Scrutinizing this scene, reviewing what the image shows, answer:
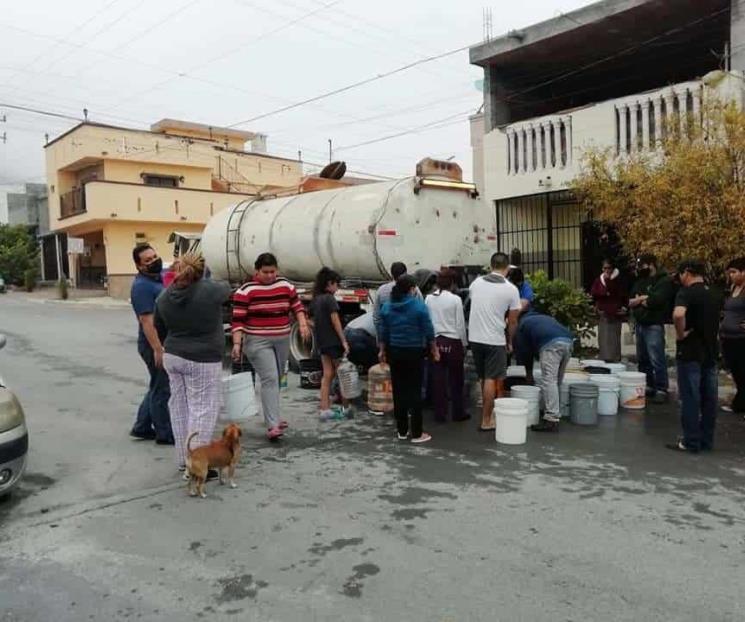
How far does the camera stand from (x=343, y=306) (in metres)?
10.5

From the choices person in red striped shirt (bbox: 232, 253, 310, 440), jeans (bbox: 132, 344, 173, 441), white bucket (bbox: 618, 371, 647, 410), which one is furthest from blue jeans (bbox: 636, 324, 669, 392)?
jeans (bbox: 132, 344, 173, 441)

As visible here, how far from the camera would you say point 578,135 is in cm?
1316

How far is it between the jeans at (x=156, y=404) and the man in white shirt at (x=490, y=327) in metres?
2.98

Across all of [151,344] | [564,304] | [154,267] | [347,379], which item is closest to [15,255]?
[564,304]

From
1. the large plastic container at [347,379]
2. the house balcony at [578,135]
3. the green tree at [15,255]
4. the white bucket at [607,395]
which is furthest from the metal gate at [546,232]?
the green tree at [15,255]

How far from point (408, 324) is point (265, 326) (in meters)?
1.32

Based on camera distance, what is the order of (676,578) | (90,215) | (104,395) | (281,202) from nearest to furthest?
(676,578), (104,395), (281,202), (90,215)

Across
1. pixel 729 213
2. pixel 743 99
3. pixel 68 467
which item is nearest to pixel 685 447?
pixel 729 213

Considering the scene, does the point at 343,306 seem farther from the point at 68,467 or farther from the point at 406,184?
the point at 68,467

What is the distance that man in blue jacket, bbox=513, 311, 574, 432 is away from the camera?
6.65 meters

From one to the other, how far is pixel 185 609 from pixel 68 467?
9.55ft

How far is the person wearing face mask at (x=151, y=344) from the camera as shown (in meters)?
5.88

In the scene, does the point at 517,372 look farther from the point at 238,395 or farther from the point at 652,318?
the point at 238,395

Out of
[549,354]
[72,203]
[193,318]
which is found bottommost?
[549,354]
